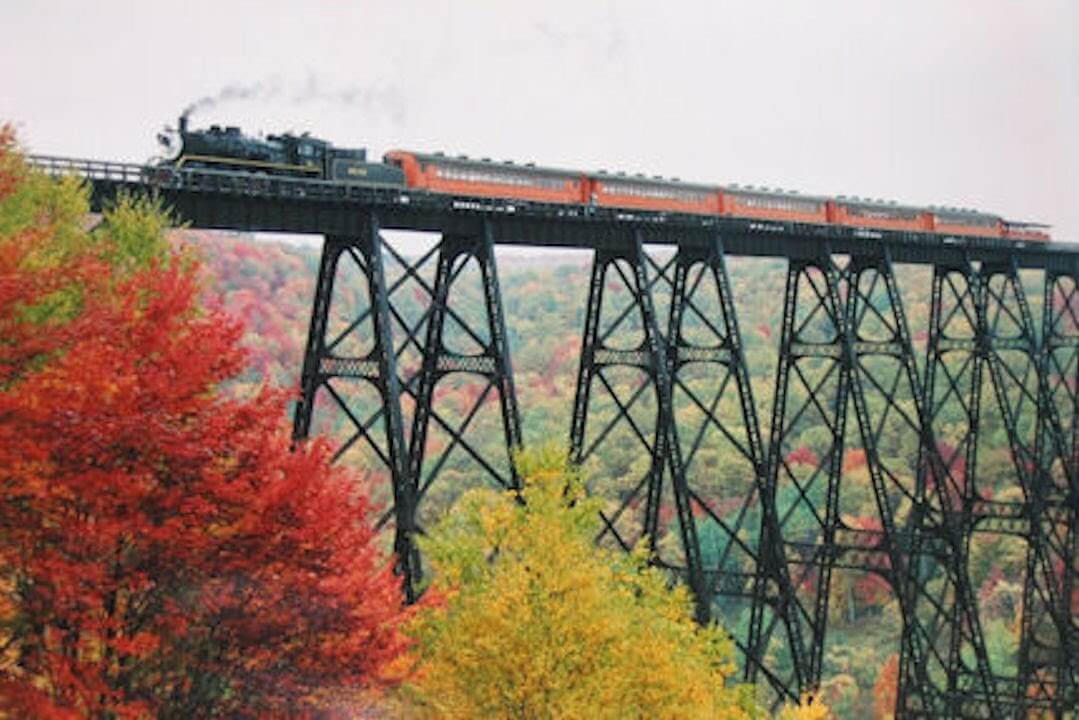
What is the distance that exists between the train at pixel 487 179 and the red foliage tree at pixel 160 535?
7.61m

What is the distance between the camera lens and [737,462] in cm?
7400

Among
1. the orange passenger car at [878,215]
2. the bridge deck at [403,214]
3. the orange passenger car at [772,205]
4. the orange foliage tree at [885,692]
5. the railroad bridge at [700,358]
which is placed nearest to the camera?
the bridge deck at [403,214]

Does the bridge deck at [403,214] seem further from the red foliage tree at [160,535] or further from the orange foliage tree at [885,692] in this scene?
the orange foliage tree at [885,692]

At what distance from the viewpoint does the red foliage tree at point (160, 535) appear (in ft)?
33.4

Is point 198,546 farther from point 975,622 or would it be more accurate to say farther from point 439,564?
point 975,622

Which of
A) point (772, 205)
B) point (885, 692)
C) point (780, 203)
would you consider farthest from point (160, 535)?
point (885, 692)

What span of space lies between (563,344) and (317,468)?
8901 centimetres

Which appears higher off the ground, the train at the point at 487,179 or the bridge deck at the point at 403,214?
the train at the point at 487,179

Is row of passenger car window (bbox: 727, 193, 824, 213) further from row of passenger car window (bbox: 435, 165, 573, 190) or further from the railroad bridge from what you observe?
row of passenger car window (bbox: 435, 165, 573, 190)

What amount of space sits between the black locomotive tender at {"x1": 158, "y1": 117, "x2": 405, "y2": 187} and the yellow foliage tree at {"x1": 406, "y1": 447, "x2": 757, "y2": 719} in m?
7.24

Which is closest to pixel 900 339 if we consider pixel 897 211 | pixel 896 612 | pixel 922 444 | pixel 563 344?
pixel 922 444

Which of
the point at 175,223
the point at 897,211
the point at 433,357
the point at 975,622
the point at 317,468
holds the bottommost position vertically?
the point at 975,622

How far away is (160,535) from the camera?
10.4 m

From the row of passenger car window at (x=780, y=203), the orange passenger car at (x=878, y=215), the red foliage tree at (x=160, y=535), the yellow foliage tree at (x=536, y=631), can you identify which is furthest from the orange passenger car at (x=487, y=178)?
the orange passenger car at (x=878, y=215)
